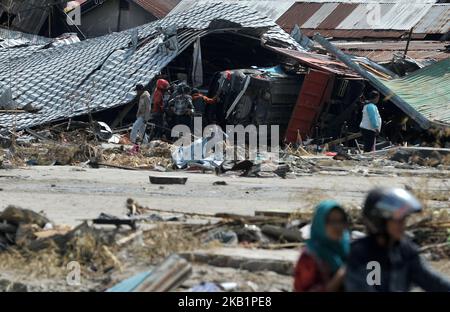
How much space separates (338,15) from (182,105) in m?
9.99

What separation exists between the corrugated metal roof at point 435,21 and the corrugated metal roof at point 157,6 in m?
8.37

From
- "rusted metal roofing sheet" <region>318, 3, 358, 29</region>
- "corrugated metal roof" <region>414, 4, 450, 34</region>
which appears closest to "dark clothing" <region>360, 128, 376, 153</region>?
"corrugated metal roof" <region>414, 4, 450, 34</region>

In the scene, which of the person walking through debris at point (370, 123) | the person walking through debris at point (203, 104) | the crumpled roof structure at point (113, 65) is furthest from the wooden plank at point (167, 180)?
the person walking through debris at point (203, 104)

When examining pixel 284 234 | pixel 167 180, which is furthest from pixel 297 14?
pixel 284 234

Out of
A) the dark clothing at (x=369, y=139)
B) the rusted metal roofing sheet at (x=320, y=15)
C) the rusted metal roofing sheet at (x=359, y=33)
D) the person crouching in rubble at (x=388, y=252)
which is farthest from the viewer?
the rusted metal roofing sheet at (x=320, y=15)

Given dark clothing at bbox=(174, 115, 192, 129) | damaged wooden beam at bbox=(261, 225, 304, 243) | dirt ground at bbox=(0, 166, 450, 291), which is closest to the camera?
dirt ground at bbox=(0, 166, 450, 291)

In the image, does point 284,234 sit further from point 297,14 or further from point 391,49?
point 297,14

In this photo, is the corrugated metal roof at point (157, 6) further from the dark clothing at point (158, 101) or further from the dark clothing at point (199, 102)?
the dark clothing at point (158, 101)

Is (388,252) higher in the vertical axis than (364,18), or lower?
lower

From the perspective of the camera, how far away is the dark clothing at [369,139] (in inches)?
683

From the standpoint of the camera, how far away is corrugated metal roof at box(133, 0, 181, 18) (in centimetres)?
3250

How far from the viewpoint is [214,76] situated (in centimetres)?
2286

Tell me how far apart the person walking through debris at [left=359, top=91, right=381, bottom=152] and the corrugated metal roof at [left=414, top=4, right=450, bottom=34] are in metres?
9.91

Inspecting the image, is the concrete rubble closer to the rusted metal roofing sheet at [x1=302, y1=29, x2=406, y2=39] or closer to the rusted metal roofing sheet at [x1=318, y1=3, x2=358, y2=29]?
the rusted metal roofing sheet at [x1=302, y1=29, x2=406, y2=39]
